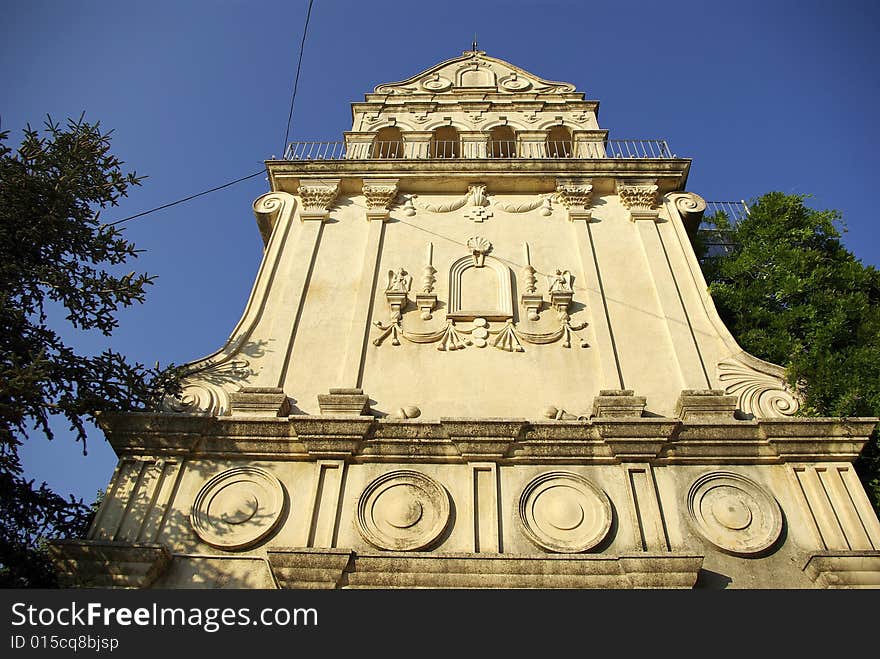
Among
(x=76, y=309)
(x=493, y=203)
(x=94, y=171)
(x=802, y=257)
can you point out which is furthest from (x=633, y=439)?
(x=94, y=171)

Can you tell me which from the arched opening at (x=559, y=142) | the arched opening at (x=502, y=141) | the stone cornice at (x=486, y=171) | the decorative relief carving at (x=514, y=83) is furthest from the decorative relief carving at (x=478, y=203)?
the decorative relief carving at (x=514, y=83)

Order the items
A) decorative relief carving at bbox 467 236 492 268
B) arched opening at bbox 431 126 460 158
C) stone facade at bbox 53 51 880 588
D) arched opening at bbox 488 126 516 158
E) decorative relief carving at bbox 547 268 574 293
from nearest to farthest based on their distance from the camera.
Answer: stone facade at bbox 53 51 880 588 < decorative relief carving at bbox 547 268 574 293 < decorative relief carving at bbox 467 236 492 268 < arched opening at bbox 431 126 460 158 < arched opening at bbox 488 126 516 158

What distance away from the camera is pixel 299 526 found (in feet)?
25.7

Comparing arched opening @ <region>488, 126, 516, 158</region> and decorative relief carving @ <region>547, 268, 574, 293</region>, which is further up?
arched opening @ <region>488, 126, 516, 158</region>

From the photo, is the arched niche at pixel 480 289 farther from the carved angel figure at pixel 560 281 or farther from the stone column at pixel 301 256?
the stone column at pixel 301 256

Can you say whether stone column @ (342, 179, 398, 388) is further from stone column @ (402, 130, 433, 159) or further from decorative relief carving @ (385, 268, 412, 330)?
stone column @ (402, 130, 433, 159)

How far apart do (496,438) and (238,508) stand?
10.5 feet

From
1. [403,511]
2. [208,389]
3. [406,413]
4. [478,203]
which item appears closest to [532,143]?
[478,203]

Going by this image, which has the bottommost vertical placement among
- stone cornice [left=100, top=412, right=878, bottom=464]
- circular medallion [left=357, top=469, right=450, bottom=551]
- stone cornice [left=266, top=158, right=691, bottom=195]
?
circular medallion [left=357, top=469, right=450, bottom=551]

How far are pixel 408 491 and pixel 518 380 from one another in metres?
2.39

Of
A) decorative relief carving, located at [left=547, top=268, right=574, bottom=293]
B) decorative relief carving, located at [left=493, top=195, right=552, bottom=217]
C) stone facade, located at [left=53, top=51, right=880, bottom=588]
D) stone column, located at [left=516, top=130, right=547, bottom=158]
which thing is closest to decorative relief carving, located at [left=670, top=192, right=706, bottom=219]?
stone facade, located at [left=53, top=51, right=880, bottom=588]

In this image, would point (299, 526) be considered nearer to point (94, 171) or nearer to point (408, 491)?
point (408, 491)

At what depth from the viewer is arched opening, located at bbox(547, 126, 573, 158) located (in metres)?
15.5

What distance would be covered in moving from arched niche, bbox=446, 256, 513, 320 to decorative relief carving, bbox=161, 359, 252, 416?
3257mm
